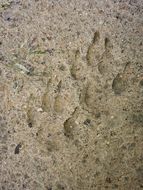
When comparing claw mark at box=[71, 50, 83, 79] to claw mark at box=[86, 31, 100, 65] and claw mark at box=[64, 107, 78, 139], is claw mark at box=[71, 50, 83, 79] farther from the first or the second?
claw mark at box=[64, 107, 78, 139]

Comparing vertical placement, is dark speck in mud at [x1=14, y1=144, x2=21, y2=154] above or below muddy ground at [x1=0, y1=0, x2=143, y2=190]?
below

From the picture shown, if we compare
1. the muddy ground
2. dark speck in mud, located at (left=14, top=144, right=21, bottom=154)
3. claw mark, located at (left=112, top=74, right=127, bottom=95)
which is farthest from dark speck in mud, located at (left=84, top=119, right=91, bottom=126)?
dark speck in mud, located at (left=14, top=144, right=21, bottom=154)

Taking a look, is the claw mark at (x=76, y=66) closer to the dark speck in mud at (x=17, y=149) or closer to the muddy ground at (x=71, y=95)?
the muddy ground at (x=71, y=95)

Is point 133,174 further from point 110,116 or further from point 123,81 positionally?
point 123,81

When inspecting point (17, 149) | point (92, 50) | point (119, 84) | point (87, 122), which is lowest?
point (17, 149)

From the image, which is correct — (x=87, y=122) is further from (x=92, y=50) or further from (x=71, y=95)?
(x=92, y=50)

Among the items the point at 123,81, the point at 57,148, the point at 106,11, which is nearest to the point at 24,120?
the point at 57,148

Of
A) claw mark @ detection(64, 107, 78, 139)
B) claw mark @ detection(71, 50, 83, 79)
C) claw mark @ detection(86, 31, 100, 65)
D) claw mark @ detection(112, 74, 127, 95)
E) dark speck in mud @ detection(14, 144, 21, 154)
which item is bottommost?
dark speck in mud @ detection(14, 144, 21, 154)

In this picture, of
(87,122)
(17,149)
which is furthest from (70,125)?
(17,149)
